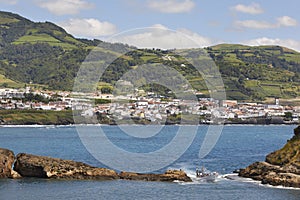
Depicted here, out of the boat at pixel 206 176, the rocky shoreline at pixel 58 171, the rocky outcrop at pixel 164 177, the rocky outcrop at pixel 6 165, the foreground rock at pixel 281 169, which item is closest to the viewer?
the foreground rock at pixel 281 169

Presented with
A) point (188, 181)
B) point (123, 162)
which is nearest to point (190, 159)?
point (123, 162)

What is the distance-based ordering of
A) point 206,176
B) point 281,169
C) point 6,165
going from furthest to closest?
1. point 206,176
2. point 6,165
3. point 281,169

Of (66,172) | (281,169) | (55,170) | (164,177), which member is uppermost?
(281,169)

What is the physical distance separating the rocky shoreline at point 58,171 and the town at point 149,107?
109m

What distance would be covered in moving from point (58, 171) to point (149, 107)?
394ft

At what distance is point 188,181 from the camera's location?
45.2m

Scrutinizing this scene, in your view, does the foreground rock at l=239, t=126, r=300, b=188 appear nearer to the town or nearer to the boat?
Answer: the boat

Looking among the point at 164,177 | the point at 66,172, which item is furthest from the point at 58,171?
the point at 164,177

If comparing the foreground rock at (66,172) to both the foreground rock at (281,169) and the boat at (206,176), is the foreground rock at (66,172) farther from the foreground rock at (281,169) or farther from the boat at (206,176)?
the foreground rock at (281,169)

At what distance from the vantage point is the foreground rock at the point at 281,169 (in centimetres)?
4253

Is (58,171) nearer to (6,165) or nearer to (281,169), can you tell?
(6,165)

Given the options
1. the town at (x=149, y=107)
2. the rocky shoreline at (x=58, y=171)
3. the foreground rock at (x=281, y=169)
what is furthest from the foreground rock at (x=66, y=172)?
the town at (x=149, y=107)

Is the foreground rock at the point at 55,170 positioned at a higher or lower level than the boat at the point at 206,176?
higher

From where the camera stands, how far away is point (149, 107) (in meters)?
165
